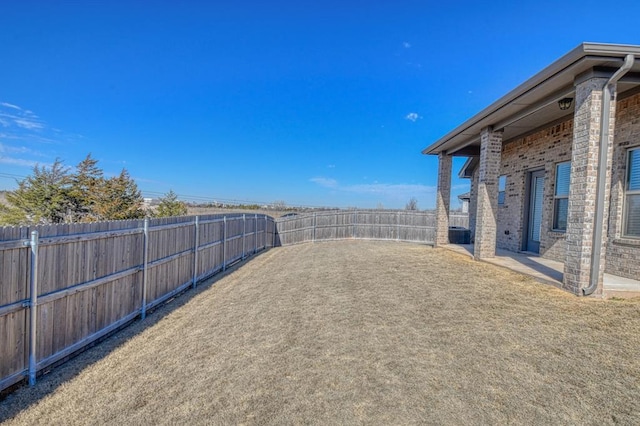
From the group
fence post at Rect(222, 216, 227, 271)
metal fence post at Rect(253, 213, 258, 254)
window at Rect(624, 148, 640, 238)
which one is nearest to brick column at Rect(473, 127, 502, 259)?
window at Rect(624, 148, 640, 238)

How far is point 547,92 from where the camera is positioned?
6145mm

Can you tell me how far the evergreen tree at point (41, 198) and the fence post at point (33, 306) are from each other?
1713cm

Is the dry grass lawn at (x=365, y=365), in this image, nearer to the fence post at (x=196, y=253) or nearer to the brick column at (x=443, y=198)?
the fence post at (x=196, y=253)

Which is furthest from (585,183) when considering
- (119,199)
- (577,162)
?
(119,199)

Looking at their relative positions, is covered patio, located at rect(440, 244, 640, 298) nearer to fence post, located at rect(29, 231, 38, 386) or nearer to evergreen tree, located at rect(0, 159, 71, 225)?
fence post, located at rect(29, 231, 38, 386)

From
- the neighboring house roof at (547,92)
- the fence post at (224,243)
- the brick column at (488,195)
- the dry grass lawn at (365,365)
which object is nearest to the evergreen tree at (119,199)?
the fence post at (224,243)

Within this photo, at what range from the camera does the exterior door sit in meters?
9.25

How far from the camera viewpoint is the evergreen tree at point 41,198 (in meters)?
16.4

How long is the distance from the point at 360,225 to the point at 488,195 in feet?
31.5

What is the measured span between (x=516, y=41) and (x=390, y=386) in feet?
42.0

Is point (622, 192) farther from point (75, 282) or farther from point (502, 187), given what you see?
point (75, 282)

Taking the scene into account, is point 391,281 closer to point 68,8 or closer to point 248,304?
point 248,304

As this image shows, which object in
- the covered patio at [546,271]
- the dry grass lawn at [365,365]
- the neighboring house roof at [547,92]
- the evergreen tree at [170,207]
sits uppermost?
the neighboring house roof at [547,92]

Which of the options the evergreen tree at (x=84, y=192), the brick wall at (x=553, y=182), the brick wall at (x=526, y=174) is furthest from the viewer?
the evergreen tree at (x=84, y=192)
